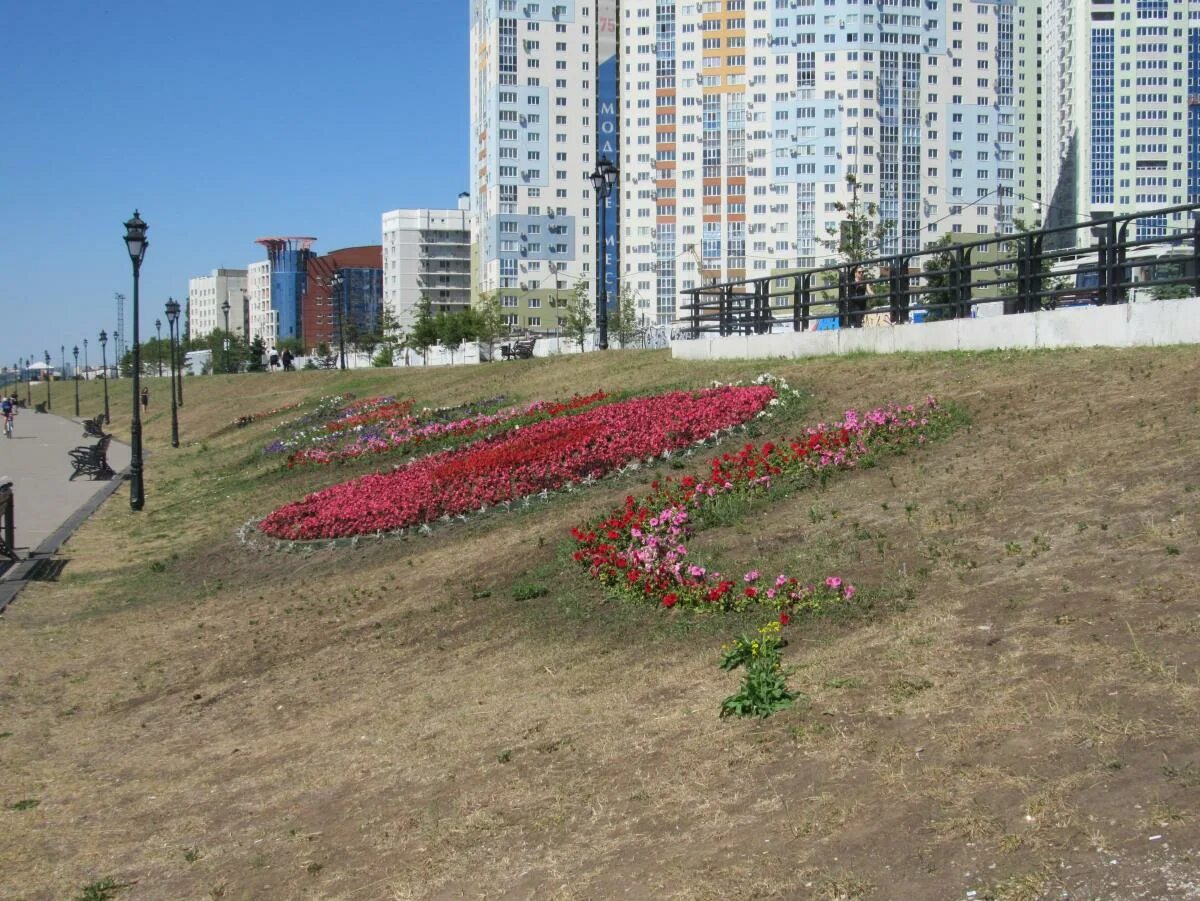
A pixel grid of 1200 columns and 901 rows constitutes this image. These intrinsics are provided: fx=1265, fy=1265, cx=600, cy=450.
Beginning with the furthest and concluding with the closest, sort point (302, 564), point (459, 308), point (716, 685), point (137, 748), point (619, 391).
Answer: point (459, 308), point (619, 391), point (302, 564), point (137, 748), point (716, 685)

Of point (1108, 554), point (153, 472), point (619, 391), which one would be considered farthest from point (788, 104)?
point (1108, 554)

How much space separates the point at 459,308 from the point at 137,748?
567 feet

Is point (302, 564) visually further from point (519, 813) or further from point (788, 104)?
point (788, 104)

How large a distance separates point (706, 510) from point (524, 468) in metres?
4.31

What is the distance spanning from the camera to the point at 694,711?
696 cm

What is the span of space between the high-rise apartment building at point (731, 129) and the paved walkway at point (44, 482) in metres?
74.4

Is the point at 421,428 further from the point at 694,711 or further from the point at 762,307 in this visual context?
the point at 694,711

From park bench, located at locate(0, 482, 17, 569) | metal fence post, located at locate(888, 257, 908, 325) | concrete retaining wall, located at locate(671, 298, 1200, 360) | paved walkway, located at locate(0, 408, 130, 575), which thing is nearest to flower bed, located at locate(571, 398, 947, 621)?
concrete retaining wall, located at locate(671, 298, 1200, 360)

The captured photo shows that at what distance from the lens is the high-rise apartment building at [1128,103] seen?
15200 centimetres

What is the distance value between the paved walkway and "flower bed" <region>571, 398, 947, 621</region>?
10.7 metres

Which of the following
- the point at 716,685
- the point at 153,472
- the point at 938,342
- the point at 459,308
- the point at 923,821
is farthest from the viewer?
the point at 459,308

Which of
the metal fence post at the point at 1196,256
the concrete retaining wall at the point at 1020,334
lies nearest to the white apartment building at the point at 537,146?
the concrete retaining wall at the point at 1020,334

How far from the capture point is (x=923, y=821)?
197 inches

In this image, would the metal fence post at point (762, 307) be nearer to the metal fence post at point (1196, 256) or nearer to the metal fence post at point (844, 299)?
the metal fence post at point (844, 299)
